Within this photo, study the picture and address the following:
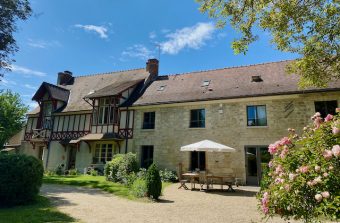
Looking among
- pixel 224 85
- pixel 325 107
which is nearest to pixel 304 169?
pixel 325 107

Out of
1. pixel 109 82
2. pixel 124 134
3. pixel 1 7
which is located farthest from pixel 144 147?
pixel 1 7

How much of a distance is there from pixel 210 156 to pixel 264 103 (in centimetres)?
444

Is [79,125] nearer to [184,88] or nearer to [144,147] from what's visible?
[144,147]

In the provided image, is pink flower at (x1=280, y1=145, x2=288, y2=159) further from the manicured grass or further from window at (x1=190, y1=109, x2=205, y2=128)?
window at (x1=190, y1=109, x2=205, y2=128)

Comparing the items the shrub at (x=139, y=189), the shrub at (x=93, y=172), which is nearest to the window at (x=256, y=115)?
the shrub at (x=139, y=189)

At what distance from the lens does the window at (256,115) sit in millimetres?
15383

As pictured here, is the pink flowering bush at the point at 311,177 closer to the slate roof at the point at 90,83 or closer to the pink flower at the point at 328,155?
the pink flower at the point at 328,155

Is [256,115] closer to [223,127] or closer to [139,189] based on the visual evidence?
[223,127]

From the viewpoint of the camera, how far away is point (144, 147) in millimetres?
18750

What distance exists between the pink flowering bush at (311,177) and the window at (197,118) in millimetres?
12530

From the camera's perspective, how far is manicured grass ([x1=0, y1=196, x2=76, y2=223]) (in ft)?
21.0

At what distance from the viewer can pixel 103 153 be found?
20.0 m

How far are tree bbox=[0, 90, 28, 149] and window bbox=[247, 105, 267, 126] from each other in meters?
30.1

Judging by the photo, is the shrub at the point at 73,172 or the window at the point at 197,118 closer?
the window at the point at 197,118
